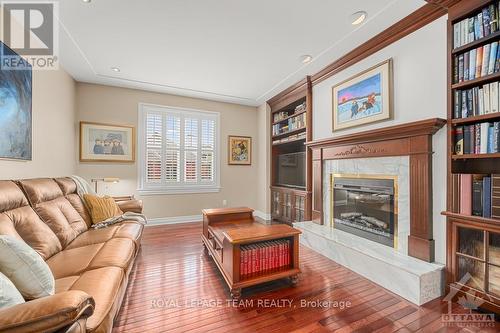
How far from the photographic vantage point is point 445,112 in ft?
6.60

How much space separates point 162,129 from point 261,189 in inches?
99.9

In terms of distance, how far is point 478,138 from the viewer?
1.81 m

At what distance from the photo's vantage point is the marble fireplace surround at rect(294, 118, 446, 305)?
Answer: 1946 mm

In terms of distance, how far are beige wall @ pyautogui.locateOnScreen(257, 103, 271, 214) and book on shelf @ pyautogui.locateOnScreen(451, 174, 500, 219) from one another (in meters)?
3.31

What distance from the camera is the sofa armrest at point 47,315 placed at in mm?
802

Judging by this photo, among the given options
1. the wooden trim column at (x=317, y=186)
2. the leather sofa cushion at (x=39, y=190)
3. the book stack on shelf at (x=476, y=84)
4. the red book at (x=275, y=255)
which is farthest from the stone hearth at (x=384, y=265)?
the leather sofa cushion at (x=39, y=190)

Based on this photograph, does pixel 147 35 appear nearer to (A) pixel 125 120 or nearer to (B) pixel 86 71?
(B) pixel 86 71

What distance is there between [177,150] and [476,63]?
4.40 meters

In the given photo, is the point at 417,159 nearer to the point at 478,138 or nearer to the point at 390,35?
the point at 478,138

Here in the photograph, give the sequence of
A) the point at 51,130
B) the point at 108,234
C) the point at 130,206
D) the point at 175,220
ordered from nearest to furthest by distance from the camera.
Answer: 1. the point at 108,234
2. the point at 51,130
3. the point at 130,206
4. the point at 175,220

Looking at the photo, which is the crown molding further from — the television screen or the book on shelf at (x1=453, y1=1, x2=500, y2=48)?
the television screen

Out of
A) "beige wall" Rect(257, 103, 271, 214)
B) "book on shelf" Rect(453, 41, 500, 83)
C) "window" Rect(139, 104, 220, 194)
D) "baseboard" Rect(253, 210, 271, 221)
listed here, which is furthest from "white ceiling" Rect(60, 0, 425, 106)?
"baseboard" Rect(253, 210, 271, 221)

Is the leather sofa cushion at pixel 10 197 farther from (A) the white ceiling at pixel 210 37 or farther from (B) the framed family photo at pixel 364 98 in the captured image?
(B) the framed family photo at pixel 364 98

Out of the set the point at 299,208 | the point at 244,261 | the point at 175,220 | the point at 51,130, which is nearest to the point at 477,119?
the point at 244,261
